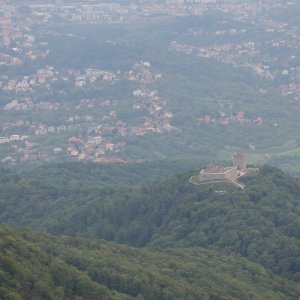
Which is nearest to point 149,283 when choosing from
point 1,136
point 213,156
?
point 213,156

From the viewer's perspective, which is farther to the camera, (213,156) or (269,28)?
(269,28)

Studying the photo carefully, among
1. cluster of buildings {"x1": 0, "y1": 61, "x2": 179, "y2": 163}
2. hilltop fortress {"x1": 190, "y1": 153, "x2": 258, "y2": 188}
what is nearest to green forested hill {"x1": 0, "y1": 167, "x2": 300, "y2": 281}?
hilltop fortress {"x1": 190, "y1": 153, "x2": 258, "y2": 188}

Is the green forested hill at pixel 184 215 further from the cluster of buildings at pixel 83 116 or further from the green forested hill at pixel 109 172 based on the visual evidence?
the cluster of buildings at pixel 83 116

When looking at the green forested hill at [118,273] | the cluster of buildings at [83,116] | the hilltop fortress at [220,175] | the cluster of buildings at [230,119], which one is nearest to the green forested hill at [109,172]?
the cluster of buildings at [83,116]

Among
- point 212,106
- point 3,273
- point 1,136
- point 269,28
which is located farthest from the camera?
point 269,28

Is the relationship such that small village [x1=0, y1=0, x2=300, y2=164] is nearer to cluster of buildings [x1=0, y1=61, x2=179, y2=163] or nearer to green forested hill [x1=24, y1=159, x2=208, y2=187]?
cluster of buildings [x1=0, y1=61, x2=179, y2=163]

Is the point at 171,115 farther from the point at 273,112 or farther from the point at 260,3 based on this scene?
the point at 260,3

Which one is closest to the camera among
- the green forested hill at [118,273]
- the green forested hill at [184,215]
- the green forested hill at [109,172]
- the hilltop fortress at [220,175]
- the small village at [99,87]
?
the green forested hill at [118,273]
